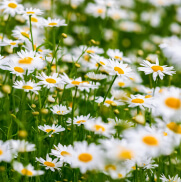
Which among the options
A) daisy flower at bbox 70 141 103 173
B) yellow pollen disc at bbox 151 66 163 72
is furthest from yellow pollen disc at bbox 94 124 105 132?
yellow pollen disc at bbox 151 66 163 72

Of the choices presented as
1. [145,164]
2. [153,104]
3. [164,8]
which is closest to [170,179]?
[145,164]

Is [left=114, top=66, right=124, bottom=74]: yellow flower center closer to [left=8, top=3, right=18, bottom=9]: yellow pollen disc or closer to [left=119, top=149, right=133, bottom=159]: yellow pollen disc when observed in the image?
[left=119, top=149, right=133, bottom=159]: yellow pollen disc

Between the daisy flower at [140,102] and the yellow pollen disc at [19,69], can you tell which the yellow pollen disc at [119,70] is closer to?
the daisy flower at [140,102]

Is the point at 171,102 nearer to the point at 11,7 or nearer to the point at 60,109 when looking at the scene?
the point at 60,109

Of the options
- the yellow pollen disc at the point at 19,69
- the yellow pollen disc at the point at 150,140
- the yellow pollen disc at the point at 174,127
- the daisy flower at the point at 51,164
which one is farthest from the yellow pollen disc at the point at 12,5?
the yellow pollen disc at the point at 150,140

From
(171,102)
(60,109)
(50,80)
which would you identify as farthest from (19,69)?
(171,102)
